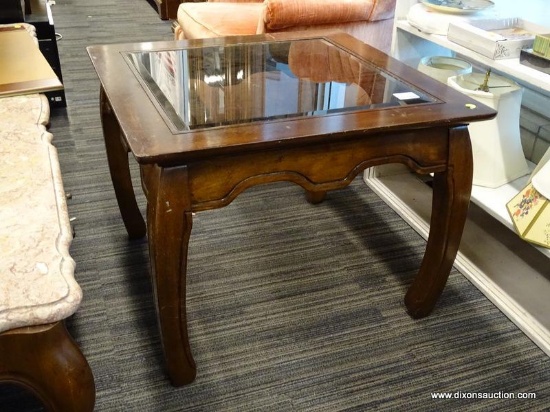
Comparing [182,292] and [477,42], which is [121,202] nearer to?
[182,292]

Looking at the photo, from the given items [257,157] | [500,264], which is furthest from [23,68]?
[500,264]

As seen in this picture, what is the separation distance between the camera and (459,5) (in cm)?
150

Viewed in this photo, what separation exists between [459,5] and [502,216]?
635 millimetres

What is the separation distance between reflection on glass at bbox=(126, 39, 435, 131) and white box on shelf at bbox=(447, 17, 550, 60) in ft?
0.97

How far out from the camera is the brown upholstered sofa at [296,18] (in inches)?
67.6

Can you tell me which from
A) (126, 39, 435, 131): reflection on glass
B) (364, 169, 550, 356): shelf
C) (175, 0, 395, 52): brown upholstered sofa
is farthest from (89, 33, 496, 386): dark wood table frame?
(175, 0, 395, 52): brown upholstered sofa

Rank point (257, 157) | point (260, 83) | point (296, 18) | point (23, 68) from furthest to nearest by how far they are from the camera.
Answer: point (296, 18) → point (23, 68) → point (260, 83) → point (257, 157)

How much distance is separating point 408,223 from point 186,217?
0.99 meters

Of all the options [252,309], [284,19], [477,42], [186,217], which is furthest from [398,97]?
[284,19]

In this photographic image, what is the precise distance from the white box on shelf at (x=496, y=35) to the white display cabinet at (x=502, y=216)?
0.06ft

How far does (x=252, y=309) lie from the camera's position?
1.36 m

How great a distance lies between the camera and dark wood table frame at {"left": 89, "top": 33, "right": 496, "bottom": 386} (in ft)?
2.89

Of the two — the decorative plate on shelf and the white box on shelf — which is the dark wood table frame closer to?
the white box on shelf

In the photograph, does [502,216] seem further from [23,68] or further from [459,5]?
[23,68]
